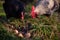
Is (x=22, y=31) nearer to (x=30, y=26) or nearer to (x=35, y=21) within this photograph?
(x=30, y=26)

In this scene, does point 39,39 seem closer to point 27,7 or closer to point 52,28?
point 52,28

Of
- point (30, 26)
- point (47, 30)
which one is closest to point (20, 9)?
point (30, 26)

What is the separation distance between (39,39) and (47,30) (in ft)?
1.63

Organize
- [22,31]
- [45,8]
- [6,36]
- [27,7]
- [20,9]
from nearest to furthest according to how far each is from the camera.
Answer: [6,36] → [22,31] → [20,9] → [45,8] → [27,7]

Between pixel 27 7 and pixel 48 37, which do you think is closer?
pixel 48 37

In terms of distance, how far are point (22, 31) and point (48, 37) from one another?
0.72 metres

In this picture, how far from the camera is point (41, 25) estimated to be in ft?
21.6

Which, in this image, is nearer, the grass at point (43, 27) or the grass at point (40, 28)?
the grass at point (40, 28)

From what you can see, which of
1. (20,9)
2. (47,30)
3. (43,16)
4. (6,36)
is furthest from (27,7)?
(6,36)

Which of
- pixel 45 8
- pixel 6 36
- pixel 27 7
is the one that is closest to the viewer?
pixel 6 36

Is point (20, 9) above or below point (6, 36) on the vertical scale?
above

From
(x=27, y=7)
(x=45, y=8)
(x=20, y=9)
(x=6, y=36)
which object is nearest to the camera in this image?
(x=6, y=36)

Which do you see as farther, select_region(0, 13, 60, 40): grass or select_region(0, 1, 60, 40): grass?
select_region(0, 13, 60, 40): grass

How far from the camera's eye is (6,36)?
19.1 ft
